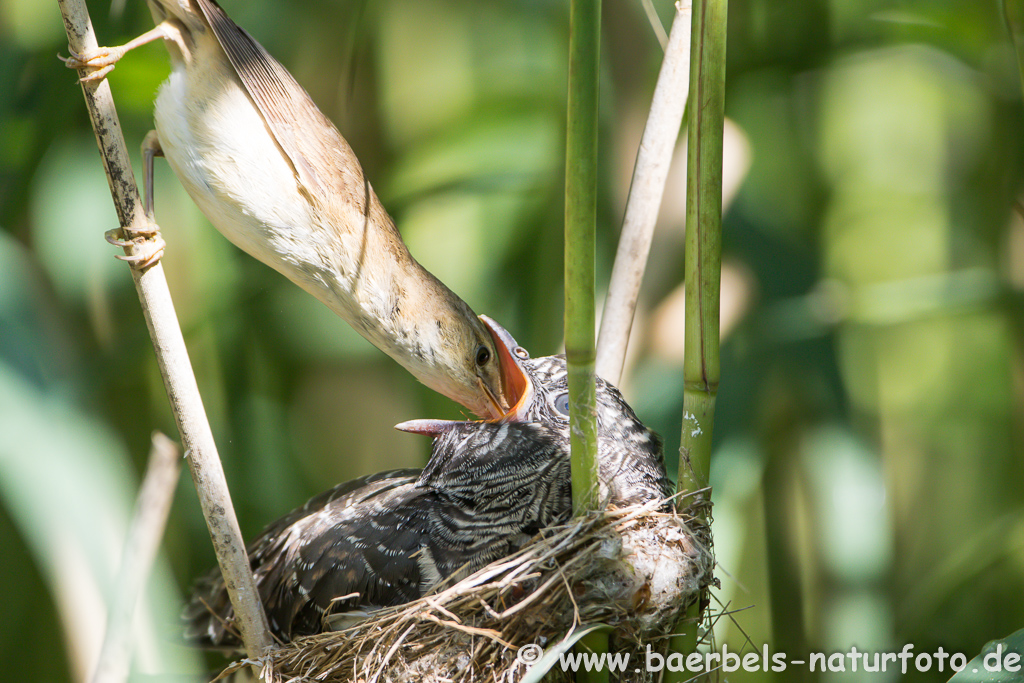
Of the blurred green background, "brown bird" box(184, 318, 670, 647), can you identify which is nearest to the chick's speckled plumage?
"brown bird" box(184, 318, 670, 647)

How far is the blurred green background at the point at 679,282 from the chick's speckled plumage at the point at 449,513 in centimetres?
38

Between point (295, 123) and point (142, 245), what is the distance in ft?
1.06

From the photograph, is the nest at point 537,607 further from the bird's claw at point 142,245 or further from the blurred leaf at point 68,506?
the blurred leaf at point 68,506

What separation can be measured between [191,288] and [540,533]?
120cm

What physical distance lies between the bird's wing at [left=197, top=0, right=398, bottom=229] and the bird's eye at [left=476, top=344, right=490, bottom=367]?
12.0 inches

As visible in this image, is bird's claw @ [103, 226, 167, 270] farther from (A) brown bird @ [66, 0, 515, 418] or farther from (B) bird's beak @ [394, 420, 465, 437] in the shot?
(B) bird's beak @ [394, 420, 465, 437]

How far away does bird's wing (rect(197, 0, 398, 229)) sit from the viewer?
3.24ft

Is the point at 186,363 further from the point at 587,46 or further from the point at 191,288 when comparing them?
the point at 191,288

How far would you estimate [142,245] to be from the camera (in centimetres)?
84

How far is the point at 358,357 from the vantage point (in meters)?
1.79

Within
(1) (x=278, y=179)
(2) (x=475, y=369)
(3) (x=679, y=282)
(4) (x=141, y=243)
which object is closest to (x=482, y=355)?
(2) (x=475, y=369)

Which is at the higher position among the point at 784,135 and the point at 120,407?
the point at 784,135

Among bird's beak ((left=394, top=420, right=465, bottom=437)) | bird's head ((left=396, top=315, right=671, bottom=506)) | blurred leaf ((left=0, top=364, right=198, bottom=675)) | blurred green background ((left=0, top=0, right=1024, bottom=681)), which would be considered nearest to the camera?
bird's head ((left=396, top=315, right=671, bottom=506))

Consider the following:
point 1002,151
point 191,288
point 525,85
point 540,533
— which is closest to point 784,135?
point 1002,151
